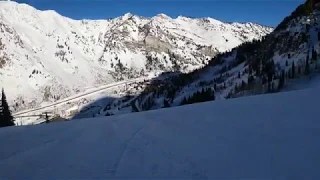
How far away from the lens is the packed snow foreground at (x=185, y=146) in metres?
8.98

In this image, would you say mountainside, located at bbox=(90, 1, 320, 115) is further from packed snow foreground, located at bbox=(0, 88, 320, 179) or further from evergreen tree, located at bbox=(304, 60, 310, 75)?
packed snow foreground, located at bbox=(0, 88, 320, 179)

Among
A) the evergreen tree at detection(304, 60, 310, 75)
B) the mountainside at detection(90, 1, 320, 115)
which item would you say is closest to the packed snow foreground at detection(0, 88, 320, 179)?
the evergreen tree at detection(304, 60, 310, 75)

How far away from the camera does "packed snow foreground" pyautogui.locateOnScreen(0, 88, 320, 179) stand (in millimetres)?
8984

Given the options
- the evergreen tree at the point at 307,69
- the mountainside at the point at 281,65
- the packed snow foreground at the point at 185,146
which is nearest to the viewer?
the packed snow foreground at the point at 185,146

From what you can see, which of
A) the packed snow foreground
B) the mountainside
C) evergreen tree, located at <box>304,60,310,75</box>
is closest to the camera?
the packed snow foreground

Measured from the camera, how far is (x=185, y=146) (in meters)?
11.0

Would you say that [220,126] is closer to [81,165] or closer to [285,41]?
[81,165]

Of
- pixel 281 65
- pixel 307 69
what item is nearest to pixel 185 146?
pixel 307 69

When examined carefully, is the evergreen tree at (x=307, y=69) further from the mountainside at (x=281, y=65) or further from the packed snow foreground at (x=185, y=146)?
the packed snow foreground at (x=185, y=146)

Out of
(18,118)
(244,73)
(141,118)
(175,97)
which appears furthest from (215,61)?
(141,118)

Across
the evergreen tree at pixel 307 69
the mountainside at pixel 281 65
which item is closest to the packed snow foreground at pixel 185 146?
the evergreen tree at pixel 307 69

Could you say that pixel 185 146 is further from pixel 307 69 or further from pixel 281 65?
pixel 281 65

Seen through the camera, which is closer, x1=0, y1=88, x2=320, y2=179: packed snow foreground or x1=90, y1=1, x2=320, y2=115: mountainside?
x1=0, y1=88, x2=320, y2=179: packed snow foreground

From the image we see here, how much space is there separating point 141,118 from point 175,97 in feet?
311
